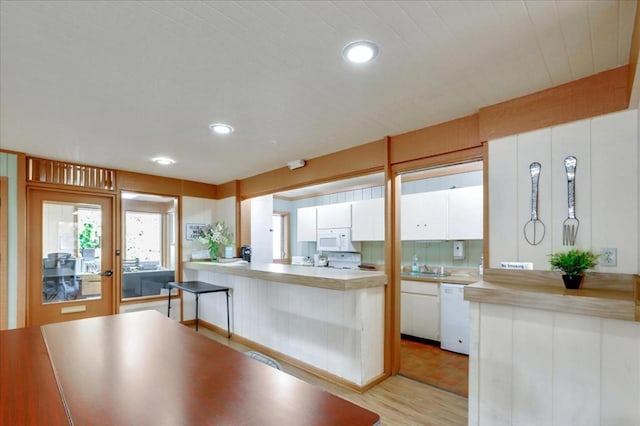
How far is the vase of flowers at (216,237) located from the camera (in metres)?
4.95

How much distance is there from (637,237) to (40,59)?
3.38m

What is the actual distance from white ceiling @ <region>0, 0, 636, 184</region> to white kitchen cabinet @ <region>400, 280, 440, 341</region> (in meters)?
2.24

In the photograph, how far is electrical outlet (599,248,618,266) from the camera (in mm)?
1807

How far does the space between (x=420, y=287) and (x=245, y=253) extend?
2.58 m

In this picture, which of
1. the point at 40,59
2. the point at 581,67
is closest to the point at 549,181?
the point at 581,67

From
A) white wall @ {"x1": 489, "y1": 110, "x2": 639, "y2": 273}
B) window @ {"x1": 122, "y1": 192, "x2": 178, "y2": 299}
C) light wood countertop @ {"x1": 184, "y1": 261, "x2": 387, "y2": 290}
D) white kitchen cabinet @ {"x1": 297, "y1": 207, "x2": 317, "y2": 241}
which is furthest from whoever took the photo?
white kitchen cabinet @ {"x1": 297, "y1": 207, "x2": 317, "y2": 241}

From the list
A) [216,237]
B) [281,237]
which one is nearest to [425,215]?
[216,237]

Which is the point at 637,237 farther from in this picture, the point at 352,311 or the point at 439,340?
the point at 439,340

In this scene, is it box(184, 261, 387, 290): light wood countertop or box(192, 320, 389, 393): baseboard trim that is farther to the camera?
box(192, 320, 389, 393): baseboard trim

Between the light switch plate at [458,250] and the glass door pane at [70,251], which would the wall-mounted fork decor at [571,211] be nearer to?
the light switch plate at [458,250]

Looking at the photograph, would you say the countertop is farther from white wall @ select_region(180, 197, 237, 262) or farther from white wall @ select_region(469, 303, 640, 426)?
white wall @ select_region(180, 197, 237, 262)

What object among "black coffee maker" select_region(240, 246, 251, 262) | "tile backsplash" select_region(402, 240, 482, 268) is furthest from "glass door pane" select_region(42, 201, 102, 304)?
"tile backsplash" select_region(402, 240, 482, 268)

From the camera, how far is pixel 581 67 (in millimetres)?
1820

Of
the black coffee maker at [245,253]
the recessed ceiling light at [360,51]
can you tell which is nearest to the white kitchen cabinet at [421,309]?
the black coffee maker at [245,253]
